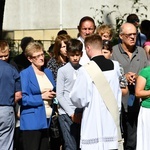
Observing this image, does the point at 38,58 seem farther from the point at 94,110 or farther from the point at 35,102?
the point at 94,110

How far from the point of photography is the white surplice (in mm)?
6988

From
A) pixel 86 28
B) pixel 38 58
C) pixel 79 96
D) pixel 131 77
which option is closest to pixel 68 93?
pixel 38 58

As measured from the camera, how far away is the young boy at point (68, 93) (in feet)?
26.2

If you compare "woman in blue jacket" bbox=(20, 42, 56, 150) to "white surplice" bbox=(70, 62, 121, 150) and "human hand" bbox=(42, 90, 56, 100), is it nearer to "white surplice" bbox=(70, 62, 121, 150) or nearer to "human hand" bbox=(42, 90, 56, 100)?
"human hand" bbox=(42, 90, 56, 100)

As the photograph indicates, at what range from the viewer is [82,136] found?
278 inches

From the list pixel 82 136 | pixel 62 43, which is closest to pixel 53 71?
pixel 62 43

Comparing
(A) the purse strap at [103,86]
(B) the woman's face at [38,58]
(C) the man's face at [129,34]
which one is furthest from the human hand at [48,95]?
(C) the man's face at [129,34]

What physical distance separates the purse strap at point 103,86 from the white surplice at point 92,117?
4 centimetres

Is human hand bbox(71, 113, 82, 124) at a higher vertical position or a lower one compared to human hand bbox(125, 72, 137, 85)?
lower

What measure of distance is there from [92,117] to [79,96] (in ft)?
0.98

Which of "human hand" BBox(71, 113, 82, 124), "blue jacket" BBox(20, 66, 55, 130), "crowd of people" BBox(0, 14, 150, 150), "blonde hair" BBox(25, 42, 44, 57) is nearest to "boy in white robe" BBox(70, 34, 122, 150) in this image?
"crowd of people" BBox(0, 14, 150, 150)

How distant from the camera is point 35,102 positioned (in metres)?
8.12

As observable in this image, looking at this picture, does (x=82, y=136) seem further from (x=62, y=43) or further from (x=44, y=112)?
(x=62, y=43)

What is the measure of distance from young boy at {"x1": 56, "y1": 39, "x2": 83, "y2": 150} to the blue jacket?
28 centimetres
